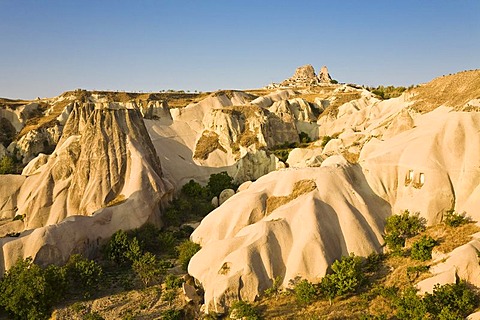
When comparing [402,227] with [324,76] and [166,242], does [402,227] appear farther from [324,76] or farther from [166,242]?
[324,76]

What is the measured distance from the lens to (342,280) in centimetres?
2353

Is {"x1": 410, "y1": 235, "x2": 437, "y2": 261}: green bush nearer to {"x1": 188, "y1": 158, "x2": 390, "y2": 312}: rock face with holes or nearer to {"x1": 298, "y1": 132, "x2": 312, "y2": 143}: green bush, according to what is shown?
{"x1": 188, "y1": 158, "x2": 390, "y2": 312}: rock face with holes

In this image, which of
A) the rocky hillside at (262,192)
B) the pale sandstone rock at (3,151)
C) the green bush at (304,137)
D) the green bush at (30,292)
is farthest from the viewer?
the green bush at (304,137)

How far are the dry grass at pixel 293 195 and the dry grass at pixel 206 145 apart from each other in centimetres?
2840

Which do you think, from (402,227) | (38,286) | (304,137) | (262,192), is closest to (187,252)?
(262,192)

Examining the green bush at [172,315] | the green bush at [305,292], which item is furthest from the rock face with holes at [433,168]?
the green bush at [172,315]

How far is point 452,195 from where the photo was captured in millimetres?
28875

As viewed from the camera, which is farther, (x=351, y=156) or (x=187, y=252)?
(x=351, y=156)

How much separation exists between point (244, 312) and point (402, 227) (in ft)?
42.5

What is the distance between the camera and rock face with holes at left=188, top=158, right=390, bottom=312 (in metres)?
24.8

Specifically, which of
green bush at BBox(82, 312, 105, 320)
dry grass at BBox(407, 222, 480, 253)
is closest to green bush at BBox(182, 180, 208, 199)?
green bush at BBox(82, 312, 105, 320)

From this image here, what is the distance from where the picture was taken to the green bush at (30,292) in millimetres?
24656

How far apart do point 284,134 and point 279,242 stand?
130 ft

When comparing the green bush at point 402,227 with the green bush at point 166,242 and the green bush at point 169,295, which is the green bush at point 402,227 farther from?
the green bush at point 166,242
